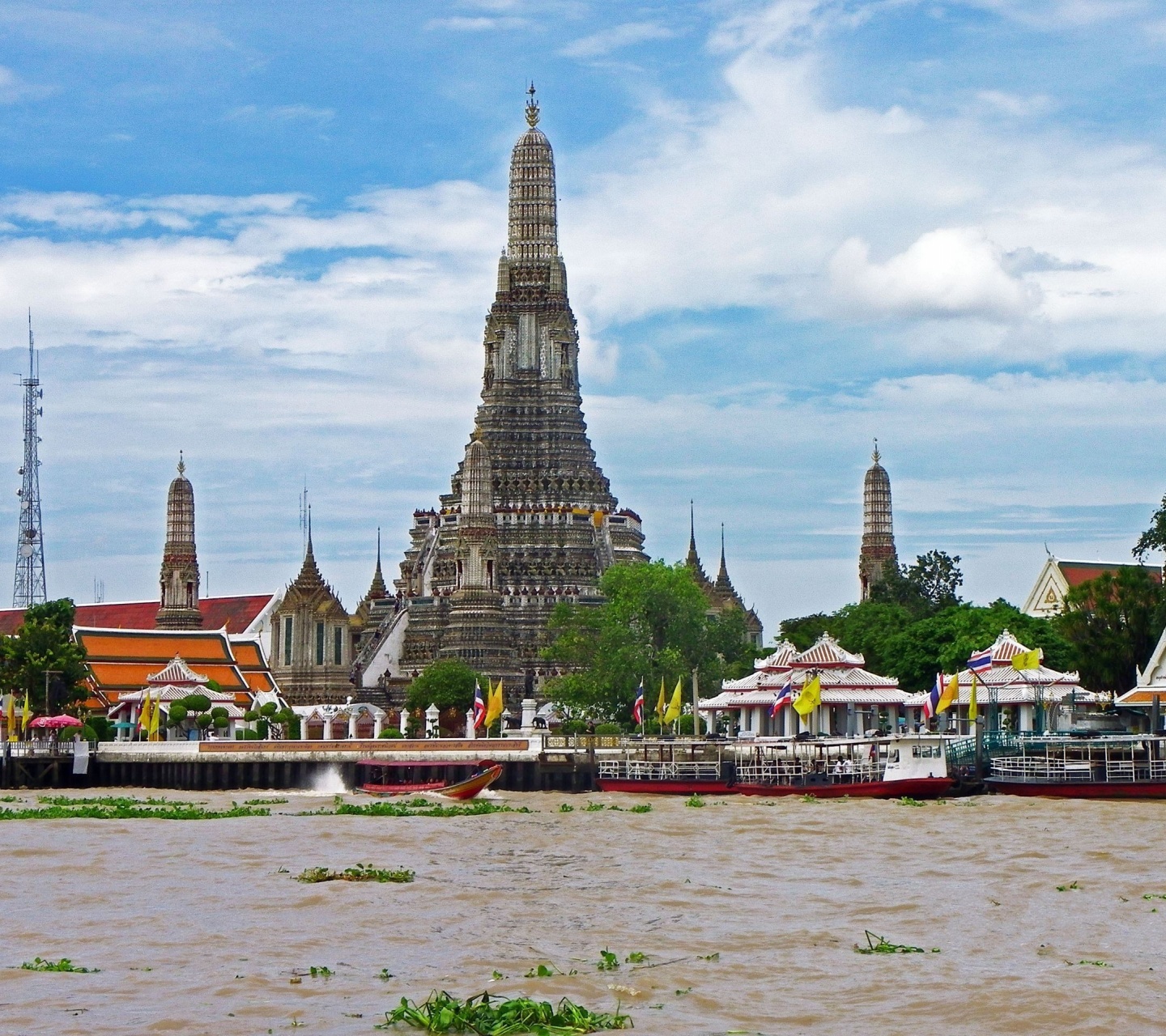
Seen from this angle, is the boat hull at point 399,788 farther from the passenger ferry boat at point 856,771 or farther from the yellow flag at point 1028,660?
the yellow flag at point 1028,660

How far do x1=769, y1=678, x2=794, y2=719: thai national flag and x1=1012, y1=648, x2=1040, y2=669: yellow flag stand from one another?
687 cm

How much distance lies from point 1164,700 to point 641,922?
44.0 meters

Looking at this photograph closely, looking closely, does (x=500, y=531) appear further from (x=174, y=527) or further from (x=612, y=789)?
(x=612, y=789)

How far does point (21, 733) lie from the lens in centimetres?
7388

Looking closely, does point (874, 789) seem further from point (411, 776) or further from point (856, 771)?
point (411, 776)

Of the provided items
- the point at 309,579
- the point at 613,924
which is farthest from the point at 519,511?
the point at 613,924

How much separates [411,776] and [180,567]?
45.6 m

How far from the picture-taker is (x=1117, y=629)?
250 ft

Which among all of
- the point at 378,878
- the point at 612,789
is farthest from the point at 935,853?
the point at 612,789

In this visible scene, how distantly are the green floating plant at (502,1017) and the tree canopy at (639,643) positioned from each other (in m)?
57.5

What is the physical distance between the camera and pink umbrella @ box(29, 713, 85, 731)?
7044cm

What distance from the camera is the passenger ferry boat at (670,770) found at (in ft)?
190

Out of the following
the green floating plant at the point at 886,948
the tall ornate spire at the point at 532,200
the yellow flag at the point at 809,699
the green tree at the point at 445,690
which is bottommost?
the green floating plant at the point at 886,948

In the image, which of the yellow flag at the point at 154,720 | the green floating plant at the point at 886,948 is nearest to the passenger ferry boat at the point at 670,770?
the yellow flag at the point at 154,720
